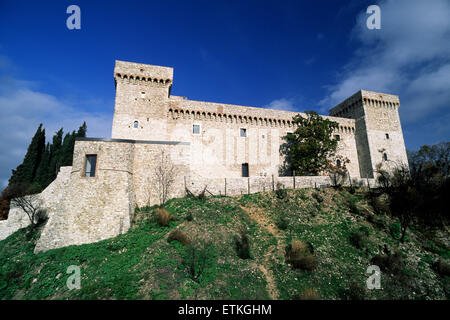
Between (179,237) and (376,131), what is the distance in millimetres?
28540

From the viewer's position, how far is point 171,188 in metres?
16.7

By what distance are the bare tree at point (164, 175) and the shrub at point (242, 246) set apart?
256 inches

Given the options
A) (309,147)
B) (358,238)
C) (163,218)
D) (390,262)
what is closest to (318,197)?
(358,238)

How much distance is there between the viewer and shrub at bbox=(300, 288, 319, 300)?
29.4ft

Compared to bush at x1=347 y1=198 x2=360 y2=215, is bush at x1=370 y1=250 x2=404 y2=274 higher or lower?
bush at x1=347 y1=198 x2=360 y2=215

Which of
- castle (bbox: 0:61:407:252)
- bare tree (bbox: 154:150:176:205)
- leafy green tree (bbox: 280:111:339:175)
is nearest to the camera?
castle (bbox: 0:61:407:252)

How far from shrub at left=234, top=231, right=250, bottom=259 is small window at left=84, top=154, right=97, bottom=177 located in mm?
10134

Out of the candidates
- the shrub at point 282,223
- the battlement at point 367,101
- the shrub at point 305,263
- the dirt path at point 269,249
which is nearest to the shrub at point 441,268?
the shrub at point 305,263

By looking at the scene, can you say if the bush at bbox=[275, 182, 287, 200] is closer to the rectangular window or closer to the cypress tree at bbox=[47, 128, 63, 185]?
the rectangular window

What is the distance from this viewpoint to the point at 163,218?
13.3 m

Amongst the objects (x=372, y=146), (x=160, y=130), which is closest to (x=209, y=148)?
(x=160, y=130)

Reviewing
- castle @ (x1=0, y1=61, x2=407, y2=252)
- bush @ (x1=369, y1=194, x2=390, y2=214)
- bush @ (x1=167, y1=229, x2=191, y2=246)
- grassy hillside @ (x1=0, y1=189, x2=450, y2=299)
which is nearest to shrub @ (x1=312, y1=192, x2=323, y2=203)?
grassy hillside @ (x1=0, y1=189, x2=450, y2=299)
